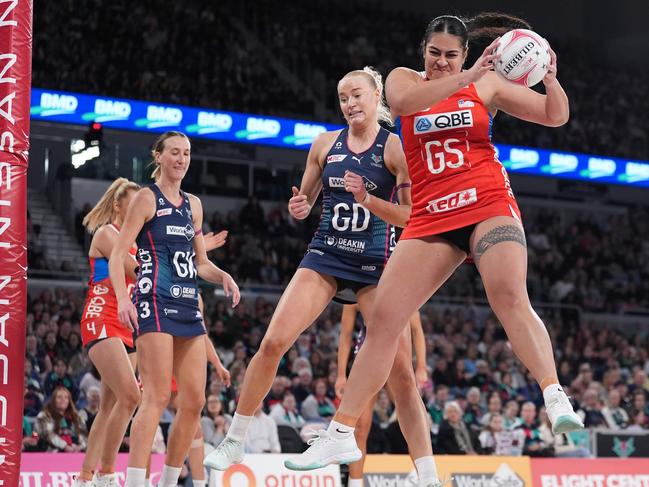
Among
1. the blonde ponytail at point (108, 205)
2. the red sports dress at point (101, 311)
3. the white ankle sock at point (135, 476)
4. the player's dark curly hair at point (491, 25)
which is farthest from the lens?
the blonde ponytail at point (108, 205)

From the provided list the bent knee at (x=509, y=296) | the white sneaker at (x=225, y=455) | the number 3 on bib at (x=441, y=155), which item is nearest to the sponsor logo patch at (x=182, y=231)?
the white sneaker at (x=225, y=455)

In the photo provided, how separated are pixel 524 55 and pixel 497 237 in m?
0.93

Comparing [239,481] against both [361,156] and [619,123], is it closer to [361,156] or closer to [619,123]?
[361,156]

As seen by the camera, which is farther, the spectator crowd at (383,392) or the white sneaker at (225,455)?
the spectator crowd at (383,392)

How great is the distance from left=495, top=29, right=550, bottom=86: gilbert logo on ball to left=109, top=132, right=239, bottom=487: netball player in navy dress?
2.74 m

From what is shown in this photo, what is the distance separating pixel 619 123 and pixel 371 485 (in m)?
21.9

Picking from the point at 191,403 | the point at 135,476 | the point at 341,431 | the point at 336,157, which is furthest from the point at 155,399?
the point at 336,157

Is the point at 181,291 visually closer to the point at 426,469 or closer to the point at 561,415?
the point at 426,469

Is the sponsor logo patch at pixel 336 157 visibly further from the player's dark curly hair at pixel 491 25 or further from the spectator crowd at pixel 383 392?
the spectator crowd at pixel 383 392

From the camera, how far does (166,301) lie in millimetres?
6613

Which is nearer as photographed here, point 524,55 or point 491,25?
point 524,55

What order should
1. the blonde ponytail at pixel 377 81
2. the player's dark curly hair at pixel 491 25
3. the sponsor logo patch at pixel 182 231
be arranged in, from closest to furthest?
the player's dark curly hair at pixel 491 25 < the blonde ponytail at pixel 377 81 < the sponsor logo patch at pixel 182 231

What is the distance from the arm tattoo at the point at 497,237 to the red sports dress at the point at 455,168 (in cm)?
11

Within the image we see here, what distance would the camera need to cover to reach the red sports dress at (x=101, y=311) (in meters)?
7.32
